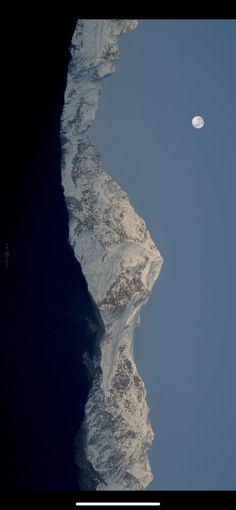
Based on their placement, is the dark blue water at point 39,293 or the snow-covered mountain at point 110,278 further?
the snow-covered mountain at point 110,278

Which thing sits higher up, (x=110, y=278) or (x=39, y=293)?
(x=39, y=293)

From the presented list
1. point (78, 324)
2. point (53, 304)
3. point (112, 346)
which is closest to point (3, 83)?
point (53, 304)

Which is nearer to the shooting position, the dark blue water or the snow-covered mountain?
the dark blue water

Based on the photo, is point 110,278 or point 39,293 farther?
point 110,278
